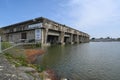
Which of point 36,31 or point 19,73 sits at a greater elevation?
point 36,31

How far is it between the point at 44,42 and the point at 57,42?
11056 mm

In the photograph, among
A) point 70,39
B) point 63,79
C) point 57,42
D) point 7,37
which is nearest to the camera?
point 63,79

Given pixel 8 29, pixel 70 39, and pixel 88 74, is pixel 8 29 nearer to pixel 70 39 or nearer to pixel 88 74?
pixel 70 39

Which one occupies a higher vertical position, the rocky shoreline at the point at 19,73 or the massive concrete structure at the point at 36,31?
the massive concrete structure at the point at 36,31

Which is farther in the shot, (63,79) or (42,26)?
(42,26)

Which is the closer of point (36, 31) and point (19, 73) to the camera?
point (19, 73)

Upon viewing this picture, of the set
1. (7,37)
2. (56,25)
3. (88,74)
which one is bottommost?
(88,74)

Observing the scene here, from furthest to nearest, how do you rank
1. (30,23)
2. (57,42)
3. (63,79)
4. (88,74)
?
(57,42)
(30,23)
(88,74)
(63,79)

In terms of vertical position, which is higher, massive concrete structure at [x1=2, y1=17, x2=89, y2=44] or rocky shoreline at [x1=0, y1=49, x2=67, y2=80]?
massive concrete structure at [x1=2, y1=17, x2=89, y2=44]

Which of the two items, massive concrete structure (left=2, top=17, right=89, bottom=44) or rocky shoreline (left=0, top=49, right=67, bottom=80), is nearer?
rocky shoreline (left=0, top=49, right=67, bottom=80)

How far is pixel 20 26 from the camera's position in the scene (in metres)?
46.7

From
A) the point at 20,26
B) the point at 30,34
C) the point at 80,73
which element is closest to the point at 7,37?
the point at 20,26

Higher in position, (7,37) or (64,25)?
(64,25)

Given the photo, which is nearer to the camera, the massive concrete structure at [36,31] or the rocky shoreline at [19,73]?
the rocky shoreline at [19,73]
